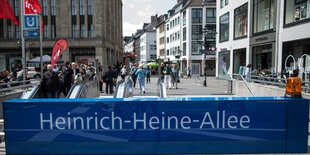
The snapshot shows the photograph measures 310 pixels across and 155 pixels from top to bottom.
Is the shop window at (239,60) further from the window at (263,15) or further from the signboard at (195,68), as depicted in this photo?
the signboard at (195,68)

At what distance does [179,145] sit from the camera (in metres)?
3.73

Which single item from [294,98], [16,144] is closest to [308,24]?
[294,98]

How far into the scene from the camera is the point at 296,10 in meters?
Answer: 15.2

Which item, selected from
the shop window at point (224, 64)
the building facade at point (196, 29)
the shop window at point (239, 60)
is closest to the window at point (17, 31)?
the building facade at point (196, 29)

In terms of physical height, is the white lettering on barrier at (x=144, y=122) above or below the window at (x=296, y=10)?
below

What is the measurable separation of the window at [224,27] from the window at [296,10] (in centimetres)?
1072

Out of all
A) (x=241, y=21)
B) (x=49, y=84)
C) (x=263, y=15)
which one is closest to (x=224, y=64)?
(x=241, y=21)

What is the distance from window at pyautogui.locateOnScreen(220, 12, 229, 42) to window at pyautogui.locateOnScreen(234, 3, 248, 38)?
2.20 m

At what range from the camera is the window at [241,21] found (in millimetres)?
22455

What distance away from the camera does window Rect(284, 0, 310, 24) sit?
559 inches

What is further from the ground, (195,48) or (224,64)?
(195,48)

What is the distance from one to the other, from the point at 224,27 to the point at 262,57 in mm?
9387

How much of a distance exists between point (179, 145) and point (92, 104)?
1.56m

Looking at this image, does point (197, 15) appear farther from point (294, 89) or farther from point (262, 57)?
point (294, 89)
